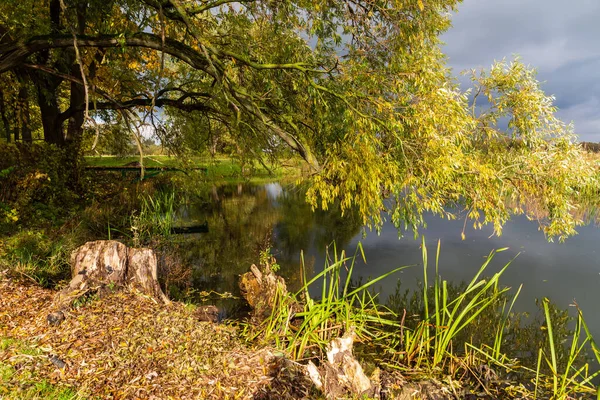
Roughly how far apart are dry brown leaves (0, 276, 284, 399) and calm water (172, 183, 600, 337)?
293 cm

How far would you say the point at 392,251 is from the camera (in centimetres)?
942

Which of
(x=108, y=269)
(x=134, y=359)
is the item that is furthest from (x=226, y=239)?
(x=134, y=359)

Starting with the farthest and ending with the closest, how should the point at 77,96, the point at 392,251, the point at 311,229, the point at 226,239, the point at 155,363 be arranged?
1. the point at 311,229
2. the point at 226,239
3. the point at 77,96
4. the point at 392,251
5. the point at 155,363

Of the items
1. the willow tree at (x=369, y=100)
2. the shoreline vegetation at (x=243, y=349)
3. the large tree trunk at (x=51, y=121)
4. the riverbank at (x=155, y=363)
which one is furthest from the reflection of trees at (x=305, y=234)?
the large tree trunk at (x=51, y=121)

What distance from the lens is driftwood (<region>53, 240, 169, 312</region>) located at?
4023 mm

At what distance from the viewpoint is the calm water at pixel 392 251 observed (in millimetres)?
7062

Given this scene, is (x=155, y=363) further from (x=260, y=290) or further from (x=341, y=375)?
(x=260, y=290)

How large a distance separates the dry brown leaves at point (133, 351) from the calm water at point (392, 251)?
293 centimetres

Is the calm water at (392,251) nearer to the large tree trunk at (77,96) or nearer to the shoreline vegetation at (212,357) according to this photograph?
the shoreline vegetation at (212,357)

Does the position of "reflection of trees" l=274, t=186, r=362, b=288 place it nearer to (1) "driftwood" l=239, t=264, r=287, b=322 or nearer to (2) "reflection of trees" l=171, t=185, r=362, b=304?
(2) "reflection of trees" l=171, t=185, r=362, b=304

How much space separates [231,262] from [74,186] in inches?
214

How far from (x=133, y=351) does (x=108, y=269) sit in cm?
159

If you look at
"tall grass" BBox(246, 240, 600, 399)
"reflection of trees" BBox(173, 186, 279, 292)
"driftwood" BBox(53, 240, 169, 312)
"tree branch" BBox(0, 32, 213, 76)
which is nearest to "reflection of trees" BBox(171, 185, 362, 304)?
"reflection of trees" BBox(173, 186, 279, 292)

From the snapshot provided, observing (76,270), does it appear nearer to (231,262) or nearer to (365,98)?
(231,262)
